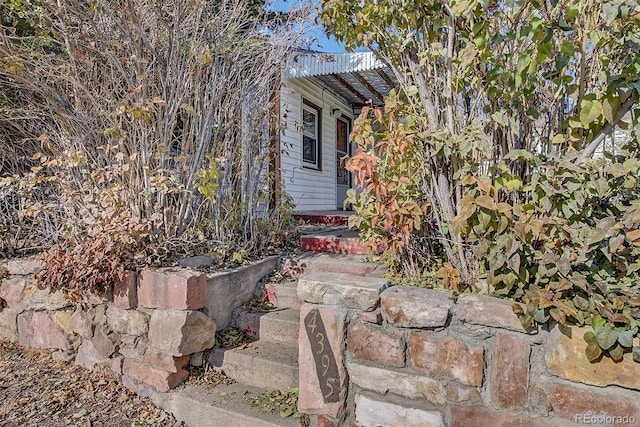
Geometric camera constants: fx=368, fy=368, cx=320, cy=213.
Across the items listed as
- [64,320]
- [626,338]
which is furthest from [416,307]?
[64,320]

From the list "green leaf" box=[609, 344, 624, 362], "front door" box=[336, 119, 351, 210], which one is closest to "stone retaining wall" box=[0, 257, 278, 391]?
"green leaf" box=[609, 344, 624, 362]

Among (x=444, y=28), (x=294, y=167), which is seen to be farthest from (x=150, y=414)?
(x=294, y=167)

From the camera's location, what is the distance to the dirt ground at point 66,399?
223cm

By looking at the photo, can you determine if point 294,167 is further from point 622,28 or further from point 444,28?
point 622,28

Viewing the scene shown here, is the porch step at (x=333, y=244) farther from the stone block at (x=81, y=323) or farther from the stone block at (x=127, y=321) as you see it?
the stone block at (x=81, y=323)

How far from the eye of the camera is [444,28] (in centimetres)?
204

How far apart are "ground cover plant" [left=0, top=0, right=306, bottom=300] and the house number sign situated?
1079mm

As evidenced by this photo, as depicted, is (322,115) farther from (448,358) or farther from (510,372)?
(510,372)

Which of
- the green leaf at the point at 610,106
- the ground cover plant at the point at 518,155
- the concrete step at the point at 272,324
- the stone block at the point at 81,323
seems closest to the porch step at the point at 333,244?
the concrete step at the point at 272,324

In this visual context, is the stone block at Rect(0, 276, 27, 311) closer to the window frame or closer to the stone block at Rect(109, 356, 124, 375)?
the stone block at Rect(109, 356, 124, 375)

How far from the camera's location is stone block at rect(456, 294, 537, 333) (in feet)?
5.02

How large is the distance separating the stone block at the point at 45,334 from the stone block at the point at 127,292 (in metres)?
0.77

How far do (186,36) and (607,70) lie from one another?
272 cm

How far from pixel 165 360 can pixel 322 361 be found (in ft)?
3.61
